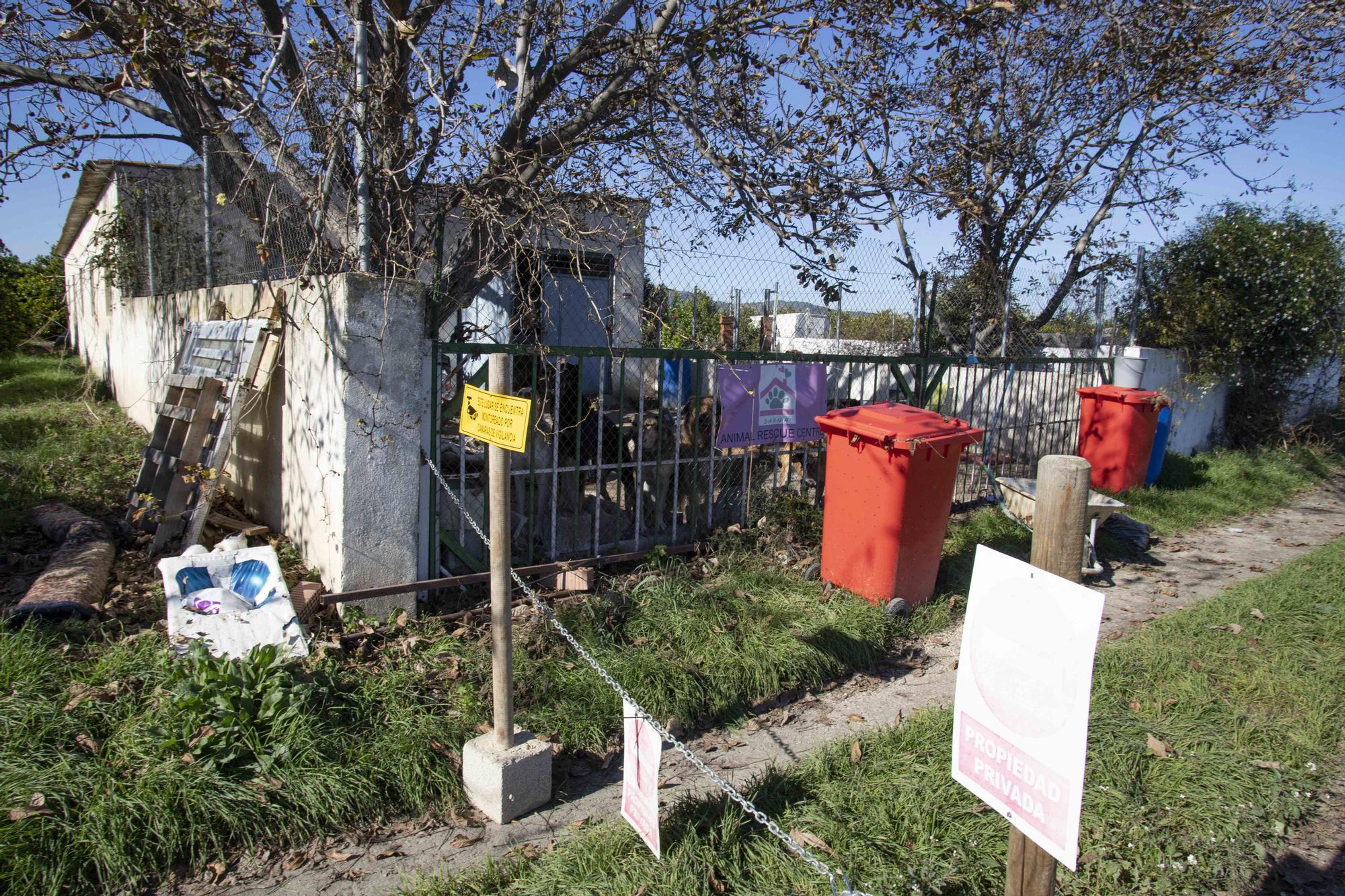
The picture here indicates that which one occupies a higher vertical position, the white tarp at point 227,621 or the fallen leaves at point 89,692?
the white tarp at point 227,621

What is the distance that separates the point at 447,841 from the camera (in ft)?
9.89

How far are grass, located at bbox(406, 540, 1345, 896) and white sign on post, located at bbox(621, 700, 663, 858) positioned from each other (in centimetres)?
15

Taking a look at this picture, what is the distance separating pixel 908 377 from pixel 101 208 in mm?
13986

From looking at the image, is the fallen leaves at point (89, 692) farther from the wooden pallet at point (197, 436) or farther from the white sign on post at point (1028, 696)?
the white sign on post at point (1028, 696)

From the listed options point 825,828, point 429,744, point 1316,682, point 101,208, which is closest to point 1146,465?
point 1316,682

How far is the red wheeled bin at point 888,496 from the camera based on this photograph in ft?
16.3

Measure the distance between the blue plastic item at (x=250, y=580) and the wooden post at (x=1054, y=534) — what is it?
356 cm

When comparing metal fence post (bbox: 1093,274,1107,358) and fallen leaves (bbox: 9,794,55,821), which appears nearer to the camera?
fallen leaves (bbox: 9,794,55,821)

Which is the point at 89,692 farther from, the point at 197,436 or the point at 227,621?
the point at 197,436

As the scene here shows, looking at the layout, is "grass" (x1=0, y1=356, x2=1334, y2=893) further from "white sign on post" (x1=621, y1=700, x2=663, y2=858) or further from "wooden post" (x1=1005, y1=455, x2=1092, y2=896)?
"wooden post" (x1=1005, y1=455, x2=1092, y2=896)

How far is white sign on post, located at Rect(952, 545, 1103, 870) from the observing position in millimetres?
1691

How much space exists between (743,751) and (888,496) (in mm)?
2005

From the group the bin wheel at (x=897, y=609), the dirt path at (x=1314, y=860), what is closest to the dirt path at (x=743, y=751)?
the dirt path at (x=1314, y=860)

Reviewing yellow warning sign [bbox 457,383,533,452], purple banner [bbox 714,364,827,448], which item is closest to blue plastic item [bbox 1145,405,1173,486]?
purple banner [bbox 714,364,827,448]
